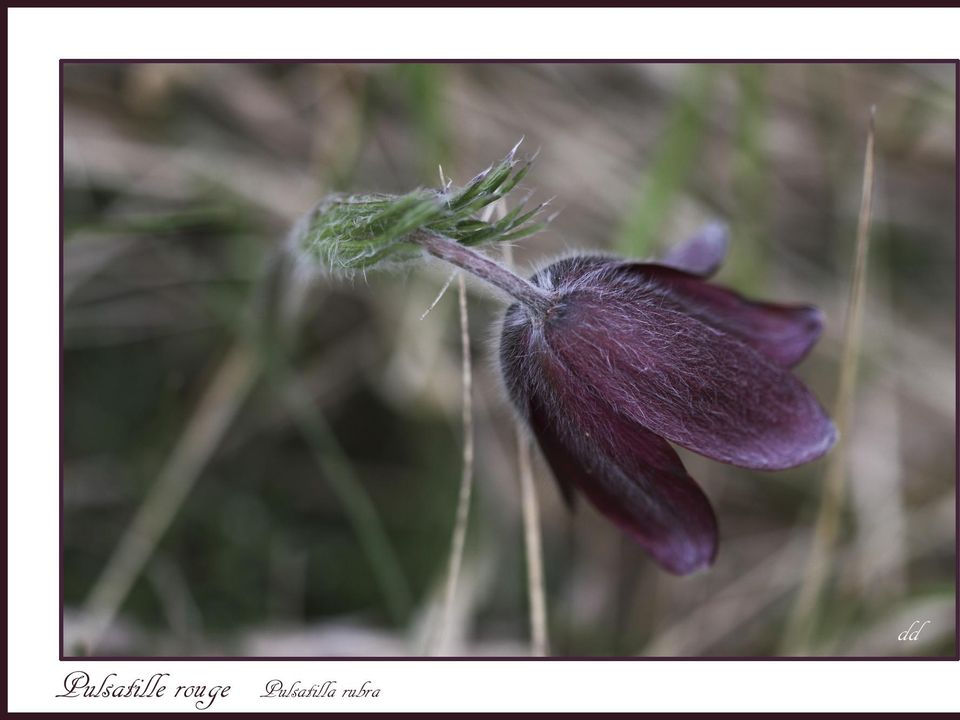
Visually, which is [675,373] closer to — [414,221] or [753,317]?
[753,317]

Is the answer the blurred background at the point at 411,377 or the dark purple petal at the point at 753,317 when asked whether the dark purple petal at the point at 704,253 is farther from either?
the blurred background at the point at 411,377

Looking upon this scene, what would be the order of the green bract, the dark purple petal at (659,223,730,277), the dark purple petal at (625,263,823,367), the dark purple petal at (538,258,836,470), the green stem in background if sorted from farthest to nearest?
the green stem in background
the dark purple petal at (659,223,730,277)
the dark purple petal at (625,263,823,367)
the dark purple petal at (538,258,836,470)
the green bract

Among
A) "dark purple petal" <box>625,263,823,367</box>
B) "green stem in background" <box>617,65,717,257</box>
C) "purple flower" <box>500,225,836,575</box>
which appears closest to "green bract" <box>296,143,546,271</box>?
"purple flower" <box>500,225,836,575</box>

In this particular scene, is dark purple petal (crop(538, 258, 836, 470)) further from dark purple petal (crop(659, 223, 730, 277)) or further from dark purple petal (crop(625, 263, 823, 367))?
dark purple petal (crop(659, 223, 730, 277))

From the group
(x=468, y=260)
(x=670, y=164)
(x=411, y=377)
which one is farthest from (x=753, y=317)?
(x=411, y=377)

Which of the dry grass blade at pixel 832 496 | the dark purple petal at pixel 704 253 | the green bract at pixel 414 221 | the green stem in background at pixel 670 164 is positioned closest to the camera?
the green bract at pixel 414 221

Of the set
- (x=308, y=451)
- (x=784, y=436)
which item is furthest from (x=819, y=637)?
(x=308, y=451)

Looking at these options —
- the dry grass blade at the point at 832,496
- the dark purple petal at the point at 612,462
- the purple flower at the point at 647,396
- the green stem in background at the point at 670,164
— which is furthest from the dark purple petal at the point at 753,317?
the green stem in background at the point at 670,164

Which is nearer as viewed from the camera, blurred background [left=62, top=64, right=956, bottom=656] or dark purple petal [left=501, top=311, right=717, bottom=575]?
dark purple petal [left=501, top=311, right=717, bottom=575]
